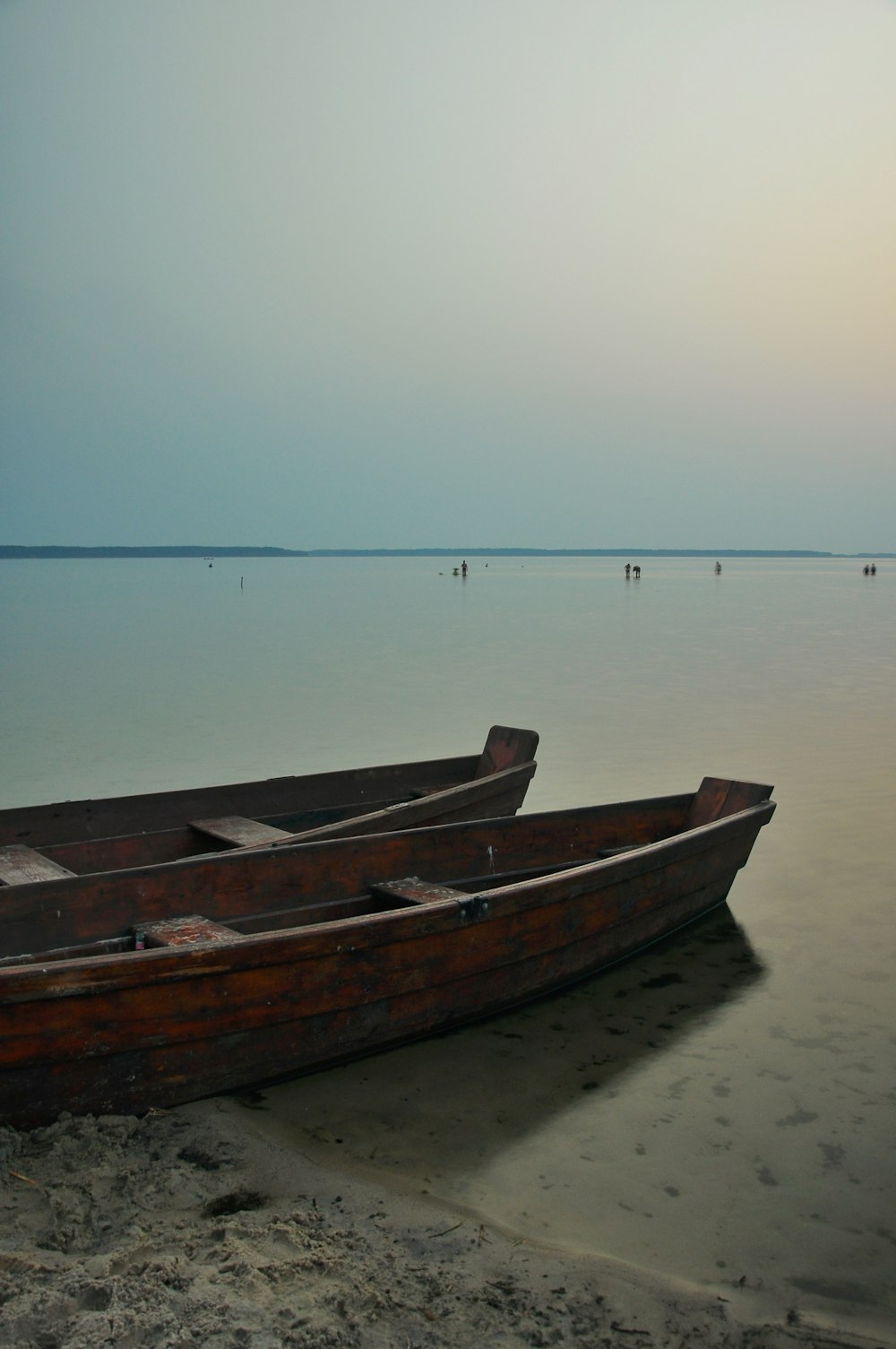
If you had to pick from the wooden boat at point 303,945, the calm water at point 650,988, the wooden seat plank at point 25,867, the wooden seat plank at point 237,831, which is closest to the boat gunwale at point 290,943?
the wooden boat at point 303,945

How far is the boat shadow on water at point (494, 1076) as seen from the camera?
4.21 meters

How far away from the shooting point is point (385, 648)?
27922 millimetres

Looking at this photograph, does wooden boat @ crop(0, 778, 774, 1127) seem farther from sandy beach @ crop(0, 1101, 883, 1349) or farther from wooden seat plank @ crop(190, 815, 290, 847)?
wooden seat plank @ crop(190, 815, 290, 847)

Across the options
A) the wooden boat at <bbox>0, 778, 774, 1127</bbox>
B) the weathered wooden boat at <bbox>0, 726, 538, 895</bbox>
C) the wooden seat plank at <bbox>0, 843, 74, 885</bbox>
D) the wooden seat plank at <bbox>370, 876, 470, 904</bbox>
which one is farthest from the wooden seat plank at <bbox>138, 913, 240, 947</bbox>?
the wooden seat plank at <bbox>370, 876, 470, 904</bbox>

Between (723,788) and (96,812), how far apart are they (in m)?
4.55

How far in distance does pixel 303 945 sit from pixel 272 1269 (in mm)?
1342

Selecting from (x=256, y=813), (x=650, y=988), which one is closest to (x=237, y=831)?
(x=256, y=813)

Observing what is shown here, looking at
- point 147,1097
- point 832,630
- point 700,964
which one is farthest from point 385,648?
point 147,1097

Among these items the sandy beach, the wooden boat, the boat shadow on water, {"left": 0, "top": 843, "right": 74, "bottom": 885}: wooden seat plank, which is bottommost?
the boat shadow on water

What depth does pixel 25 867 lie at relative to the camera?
562cm

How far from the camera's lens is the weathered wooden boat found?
246 inches

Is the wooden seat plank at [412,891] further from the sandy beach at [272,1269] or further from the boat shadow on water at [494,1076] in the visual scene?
the sandy beach at [272,1269]

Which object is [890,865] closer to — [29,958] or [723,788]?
[723,788]

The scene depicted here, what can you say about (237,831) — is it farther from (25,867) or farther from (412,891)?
(412,891)
